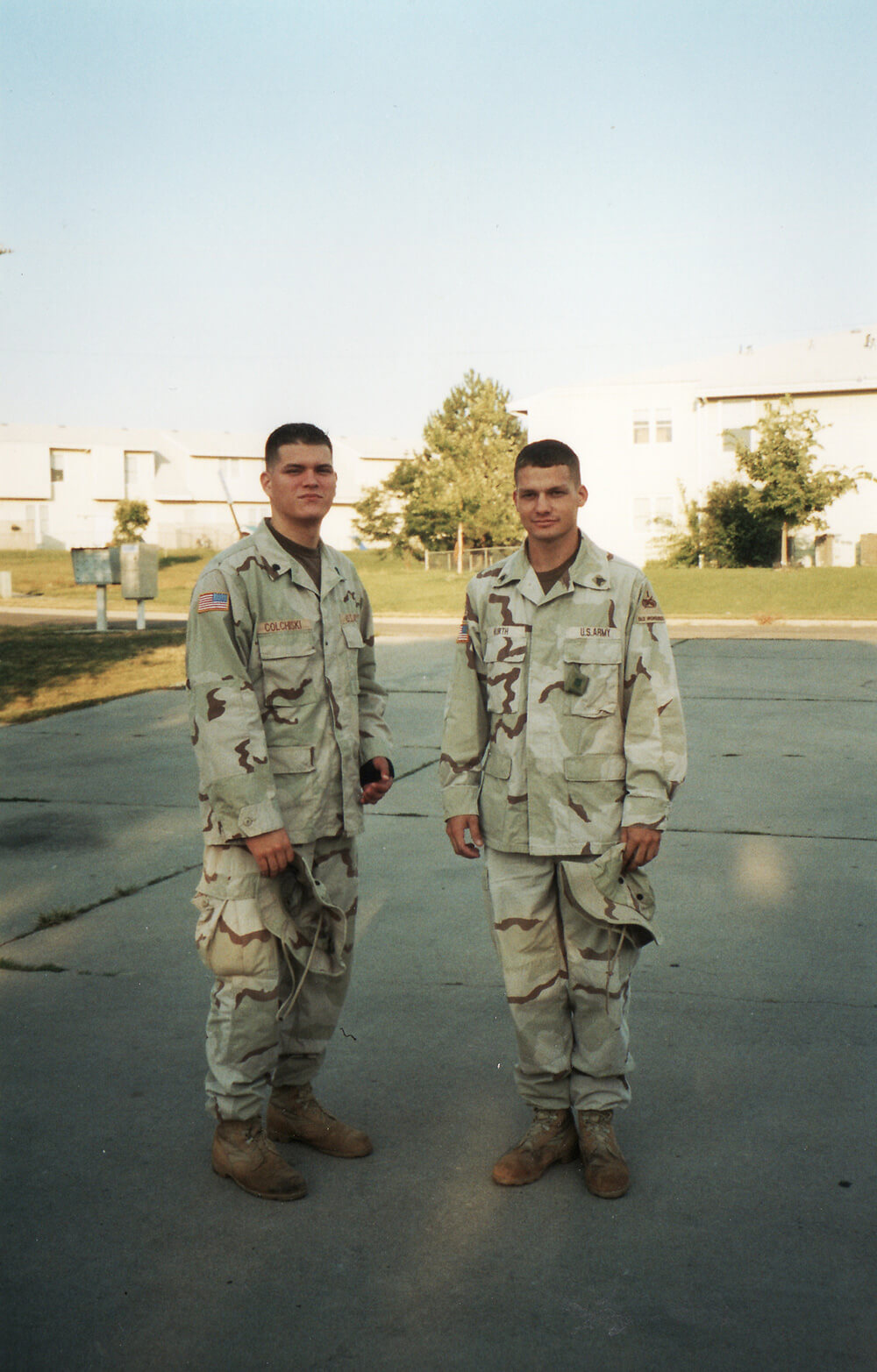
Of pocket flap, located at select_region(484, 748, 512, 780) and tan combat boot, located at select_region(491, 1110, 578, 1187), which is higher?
pocket flap, located at select_region(484, 748, 512, 780)

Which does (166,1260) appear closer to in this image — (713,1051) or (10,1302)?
(10,1302)

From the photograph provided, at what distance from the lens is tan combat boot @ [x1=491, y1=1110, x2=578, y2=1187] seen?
326cm

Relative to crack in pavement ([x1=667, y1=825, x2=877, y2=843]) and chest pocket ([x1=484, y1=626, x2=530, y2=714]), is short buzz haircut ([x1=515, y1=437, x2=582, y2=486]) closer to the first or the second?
chest pocket ([x1=484, y1=626, x2=530, y2=714])

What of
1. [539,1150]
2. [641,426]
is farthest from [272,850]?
[641,426]

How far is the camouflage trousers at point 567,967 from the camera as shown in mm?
3350

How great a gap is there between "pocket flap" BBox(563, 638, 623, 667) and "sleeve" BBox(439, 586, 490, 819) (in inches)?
12.0

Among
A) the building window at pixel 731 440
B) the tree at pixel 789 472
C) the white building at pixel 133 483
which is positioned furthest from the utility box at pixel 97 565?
the white building at pixel 133 483

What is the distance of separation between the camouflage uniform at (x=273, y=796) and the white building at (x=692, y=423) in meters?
38.6

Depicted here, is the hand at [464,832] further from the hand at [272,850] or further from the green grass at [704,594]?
the green grass at [704,594]

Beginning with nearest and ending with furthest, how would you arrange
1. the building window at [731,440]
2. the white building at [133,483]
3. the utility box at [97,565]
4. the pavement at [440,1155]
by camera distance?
the pavement at [440,1155]
the utility box at [97,565]
the building window at [731,440]
the white building at [133,483]

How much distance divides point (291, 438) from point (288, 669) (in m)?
0.66

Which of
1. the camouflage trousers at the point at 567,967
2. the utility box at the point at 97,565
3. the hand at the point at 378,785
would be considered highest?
the utility box at the point at 97,565

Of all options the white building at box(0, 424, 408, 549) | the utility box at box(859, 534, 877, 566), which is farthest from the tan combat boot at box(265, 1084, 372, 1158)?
the white building at box(0, 424, 408, 549)

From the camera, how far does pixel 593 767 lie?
337cm
